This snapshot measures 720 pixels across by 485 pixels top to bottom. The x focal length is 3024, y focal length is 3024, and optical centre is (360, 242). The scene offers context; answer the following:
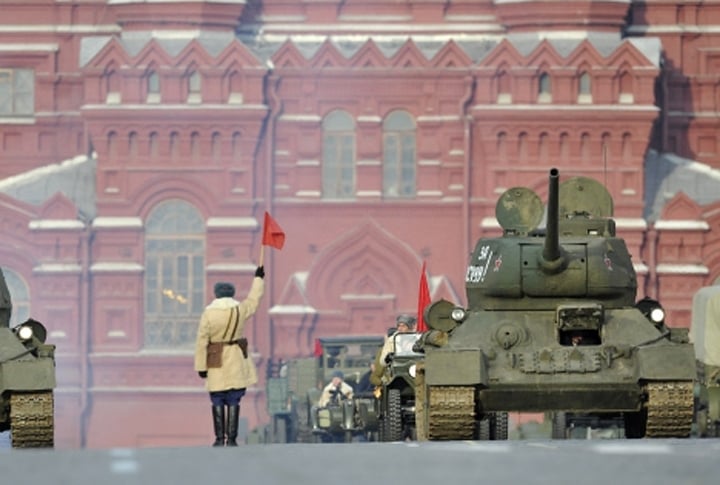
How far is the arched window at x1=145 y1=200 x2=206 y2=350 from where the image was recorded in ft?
173

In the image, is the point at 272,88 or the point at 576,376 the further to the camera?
the point at 272,88

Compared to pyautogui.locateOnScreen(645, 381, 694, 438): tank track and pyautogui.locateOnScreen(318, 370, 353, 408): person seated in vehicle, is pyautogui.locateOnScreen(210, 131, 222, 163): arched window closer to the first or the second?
pyautogui.locateOnScreen(318, 370, 353, 408): person seated in vehicle

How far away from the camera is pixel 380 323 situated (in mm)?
52531

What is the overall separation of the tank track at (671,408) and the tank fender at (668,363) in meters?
0.06

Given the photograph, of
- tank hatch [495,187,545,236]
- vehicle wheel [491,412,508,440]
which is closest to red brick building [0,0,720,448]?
tank hatch [495,187,545,236]

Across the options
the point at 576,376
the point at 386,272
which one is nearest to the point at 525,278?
the point at 576,376

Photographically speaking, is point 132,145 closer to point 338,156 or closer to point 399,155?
point 338,156

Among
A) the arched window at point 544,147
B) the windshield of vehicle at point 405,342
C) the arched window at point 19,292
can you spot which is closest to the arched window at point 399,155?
the arched window at point 544,147

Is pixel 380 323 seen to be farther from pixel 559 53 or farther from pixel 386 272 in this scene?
pixel 559 53

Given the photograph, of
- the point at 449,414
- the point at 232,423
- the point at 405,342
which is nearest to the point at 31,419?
the point at 232,423

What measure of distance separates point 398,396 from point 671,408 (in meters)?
4.03

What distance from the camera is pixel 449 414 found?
2038cm

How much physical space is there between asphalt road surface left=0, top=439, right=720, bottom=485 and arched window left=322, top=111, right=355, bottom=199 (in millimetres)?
37258

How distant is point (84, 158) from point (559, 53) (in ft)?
29.0
